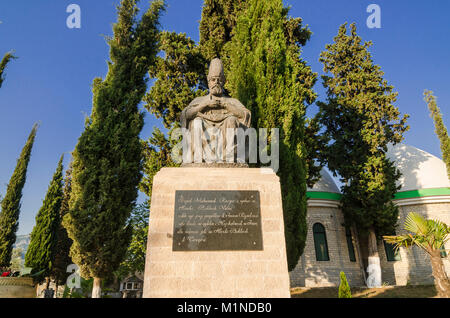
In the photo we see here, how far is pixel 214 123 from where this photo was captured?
18.3 ft

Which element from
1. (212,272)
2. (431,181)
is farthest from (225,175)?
(431,181)

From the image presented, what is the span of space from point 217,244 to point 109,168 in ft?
19.1

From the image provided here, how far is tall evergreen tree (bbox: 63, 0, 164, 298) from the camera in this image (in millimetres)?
7934

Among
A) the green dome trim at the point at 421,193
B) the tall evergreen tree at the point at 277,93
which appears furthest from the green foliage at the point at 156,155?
the green dome trim at the point at 421,193

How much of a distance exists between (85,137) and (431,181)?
19042 mm

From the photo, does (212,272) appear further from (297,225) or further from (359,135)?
(359,135)

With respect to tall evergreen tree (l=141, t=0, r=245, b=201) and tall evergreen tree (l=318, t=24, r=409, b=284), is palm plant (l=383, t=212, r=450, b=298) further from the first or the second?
tall evergreen tree (l=141, t=0, r=245, b=201)

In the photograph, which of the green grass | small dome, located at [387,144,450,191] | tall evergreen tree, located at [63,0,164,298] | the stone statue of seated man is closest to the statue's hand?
the stone statue of seated man

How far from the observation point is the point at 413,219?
27.2ft

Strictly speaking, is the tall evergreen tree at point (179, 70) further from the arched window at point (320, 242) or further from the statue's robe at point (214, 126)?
the arched window at point (320, 242)

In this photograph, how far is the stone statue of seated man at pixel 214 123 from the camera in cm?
520

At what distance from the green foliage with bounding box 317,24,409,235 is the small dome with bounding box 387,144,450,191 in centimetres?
343
